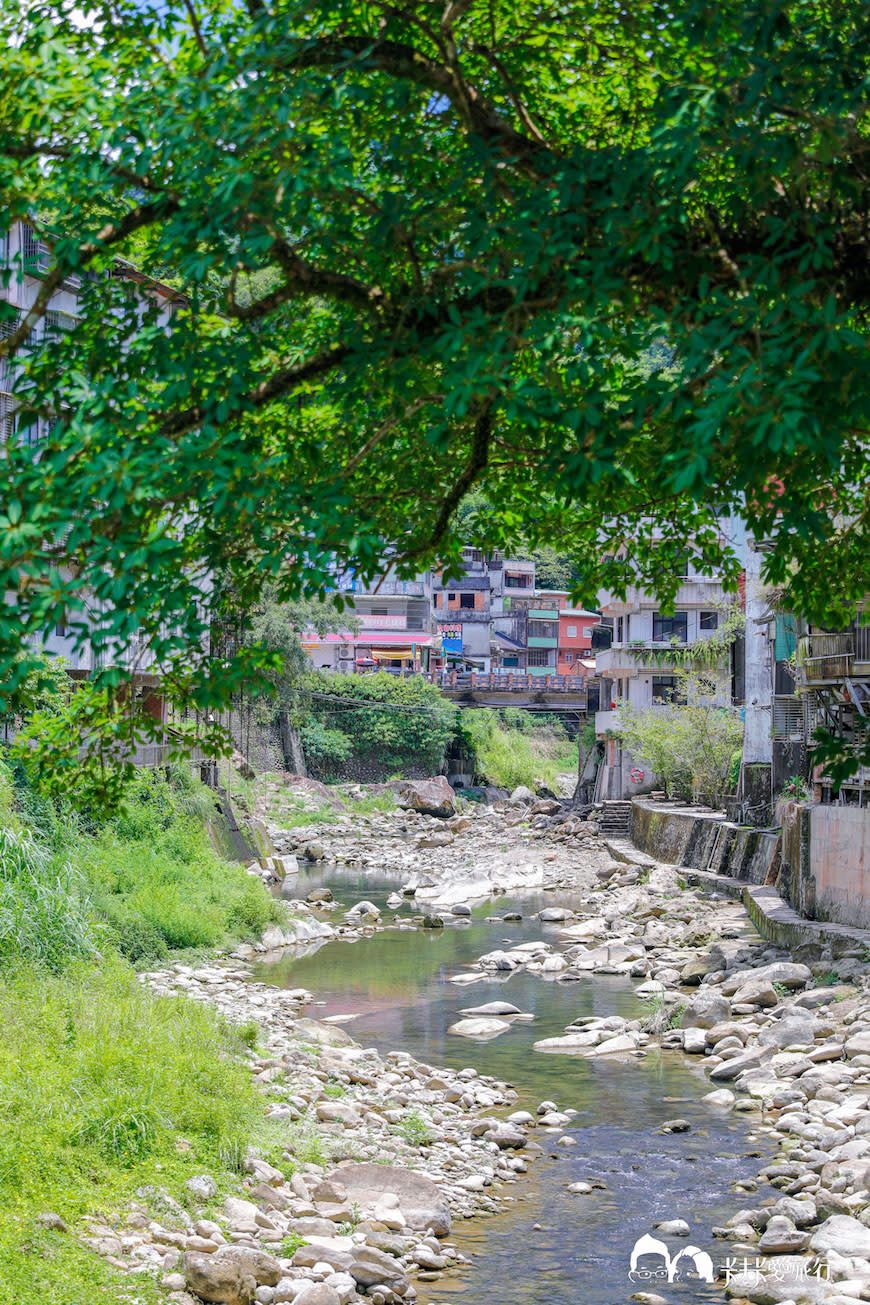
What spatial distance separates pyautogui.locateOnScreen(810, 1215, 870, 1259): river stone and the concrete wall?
9.91 metres

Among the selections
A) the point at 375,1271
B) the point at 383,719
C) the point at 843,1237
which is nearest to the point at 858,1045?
the point at 843,1237

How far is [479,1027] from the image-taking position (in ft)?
56.4

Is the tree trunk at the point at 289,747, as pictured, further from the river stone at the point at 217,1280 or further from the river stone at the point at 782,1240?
the river stone at the point at 217,1280

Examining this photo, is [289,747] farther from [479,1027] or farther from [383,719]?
[479,1027]

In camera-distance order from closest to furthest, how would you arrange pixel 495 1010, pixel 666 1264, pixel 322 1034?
pixel 666 1264 < pixel 322 1034 < pixel 495 1010

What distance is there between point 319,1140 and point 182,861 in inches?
524

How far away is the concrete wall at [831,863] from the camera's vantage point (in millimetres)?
18719

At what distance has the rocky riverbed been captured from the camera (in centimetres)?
831

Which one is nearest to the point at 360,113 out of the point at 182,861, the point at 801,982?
the point at 801,982

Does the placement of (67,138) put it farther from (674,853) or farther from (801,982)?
(674,853)

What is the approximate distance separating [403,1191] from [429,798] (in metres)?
43.7

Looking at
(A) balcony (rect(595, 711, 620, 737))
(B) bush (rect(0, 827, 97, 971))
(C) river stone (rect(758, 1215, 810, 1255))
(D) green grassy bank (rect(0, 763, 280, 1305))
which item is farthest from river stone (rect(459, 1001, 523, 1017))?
(A) balcony (rect(595, 711, 620, 737))

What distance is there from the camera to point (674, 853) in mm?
34500

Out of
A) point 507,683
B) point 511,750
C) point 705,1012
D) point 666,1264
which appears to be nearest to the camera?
point 666,1264
